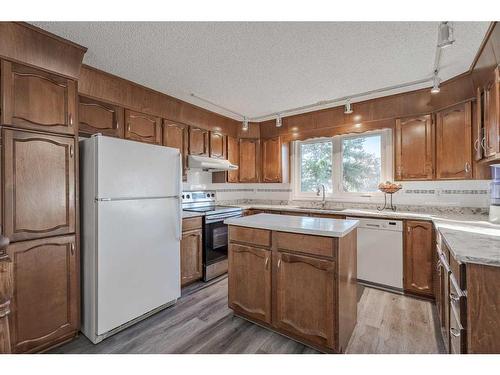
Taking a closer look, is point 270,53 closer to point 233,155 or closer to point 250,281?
point 250,281

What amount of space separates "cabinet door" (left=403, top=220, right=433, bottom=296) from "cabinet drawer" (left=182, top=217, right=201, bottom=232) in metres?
2.40

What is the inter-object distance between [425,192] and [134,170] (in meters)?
3.40

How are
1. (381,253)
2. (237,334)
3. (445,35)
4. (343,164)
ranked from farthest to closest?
(343,164), (381,253), (237,334), (445,35)

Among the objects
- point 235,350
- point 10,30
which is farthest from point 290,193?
point 10,30

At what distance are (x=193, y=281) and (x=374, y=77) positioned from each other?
3.13 metres

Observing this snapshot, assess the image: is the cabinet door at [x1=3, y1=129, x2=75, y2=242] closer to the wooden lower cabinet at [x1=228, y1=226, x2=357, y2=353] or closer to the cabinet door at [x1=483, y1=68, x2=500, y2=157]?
the wooden lower cabinet at [x1=228, y1=226, x2=357, y2=353]

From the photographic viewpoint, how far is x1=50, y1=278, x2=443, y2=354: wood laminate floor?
178 cm

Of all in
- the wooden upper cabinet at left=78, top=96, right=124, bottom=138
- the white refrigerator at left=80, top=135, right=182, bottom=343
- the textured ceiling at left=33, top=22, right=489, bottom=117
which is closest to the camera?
the textured ceiling at left=33, top=22, right=489, bottom=117

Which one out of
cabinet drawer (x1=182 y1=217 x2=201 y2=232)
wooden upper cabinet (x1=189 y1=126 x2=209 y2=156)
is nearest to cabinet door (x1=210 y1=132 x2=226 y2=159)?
wooden upper cabinet (x1=189 y1=126 x2=209 y2=156)

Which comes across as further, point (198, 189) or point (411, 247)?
point (198, 189)

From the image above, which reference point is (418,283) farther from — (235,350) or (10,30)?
(10,30)

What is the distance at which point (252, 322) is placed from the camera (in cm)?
210

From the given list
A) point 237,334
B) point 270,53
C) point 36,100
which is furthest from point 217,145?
point 237,334

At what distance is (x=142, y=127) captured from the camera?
279 cm
